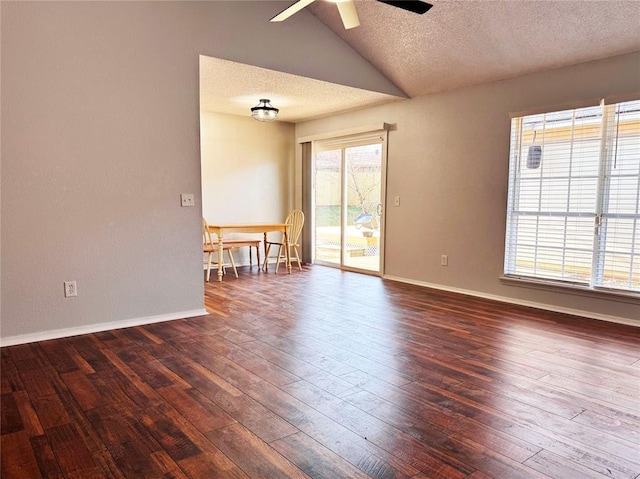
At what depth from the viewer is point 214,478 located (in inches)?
64.5

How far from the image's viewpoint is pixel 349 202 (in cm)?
657

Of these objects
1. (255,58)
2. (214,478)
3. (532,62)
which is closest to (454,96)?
(532,62)

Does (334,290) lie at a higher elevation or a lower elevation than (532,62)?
lower

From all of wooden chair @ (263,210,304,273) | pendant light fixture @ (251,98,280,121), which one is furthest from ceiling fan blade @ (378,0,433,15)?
wooden chair @ (263,210,304,273)

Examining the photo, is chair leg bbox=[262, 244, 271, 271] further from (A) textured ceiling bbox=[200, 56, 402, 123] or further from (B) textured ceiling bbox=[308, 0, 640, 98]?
(B) textured ceiling bbox=[308, 0, 640, 98]

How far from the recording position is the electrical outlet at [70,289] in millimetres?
3363

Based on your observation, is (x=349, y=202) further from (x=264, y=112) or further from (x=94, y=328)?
(x=94, y=328)

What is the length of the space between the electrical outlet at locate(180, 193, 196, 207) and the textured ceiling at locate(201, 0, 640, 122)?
124 cm

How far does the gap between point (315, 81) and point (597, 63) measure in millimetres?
2643

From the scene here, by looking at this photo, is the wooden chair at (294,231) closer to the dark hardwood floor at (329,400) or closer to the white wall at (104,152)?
the white wall at (104,152)

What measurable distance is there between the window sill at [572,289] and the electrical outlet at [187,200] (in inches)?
128

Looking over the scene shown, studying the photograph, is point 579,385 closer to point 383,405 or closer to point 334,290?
point 383,405

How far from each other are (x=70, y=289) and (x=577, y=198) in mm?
4464

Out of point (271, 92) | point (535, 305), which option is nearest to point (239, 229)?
point (271, 92)
